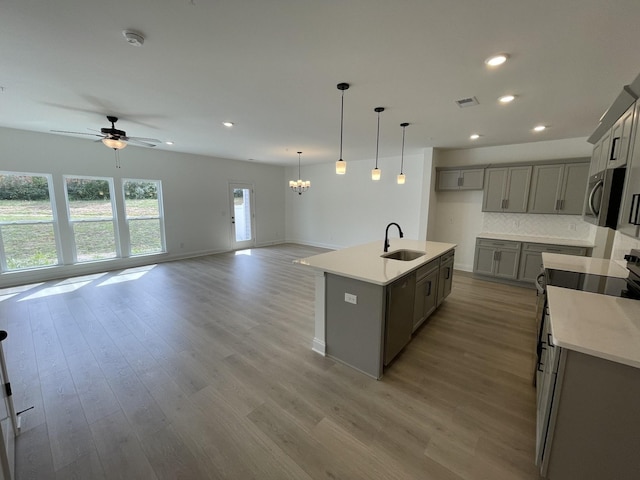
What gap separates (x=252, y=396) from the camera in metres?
2.11

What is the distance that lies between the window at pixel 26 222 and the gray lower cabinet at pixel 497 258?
8.31m

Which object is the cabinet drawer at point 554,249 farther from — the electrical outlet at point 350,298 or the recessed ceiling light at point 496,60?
the electrical outlet at point 350,298

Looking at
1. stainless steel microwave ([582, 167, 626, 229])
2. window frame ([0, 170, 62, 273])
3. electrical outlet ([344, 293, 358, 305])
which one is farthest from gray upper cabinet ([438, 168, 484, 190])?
window frame ([0, 170, 62, 273])

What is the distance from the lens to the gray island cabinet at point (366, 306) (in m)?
2.26

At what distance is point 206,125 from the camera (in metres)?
4.07

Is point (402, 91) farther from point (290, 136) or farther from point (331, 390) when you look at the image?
point (331, 390)

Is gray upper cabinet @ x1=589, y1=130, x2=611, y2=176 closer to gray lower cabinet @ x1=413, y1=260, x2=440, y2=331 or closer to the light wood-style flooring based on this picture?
gray lower cabinet @ x1=413, y1=260, x2=440, y2=331

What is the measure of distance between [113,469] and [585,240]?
Result: 6787 mm

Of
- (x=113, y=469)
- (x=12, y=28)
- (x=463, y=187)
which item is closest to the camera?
(x=113, y=469)

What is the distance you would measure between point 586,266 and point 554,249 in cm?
210

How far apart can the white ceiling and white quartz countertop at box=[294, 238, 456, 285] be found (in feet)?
5.80

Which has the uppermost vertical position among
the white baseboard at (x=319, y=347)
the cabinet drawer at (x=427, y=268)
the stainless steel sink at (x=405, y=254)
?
the stainless steel sink at (x=405, y=254)

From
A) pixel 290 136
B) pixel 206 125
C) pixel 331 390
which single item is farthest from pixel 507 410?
pixel 206 125

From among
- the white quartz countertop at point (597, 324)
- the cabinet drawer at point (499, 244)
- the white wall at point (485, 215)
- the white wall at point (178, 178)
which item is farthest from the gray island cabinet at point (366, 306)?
the white wall at point (178, 178)
